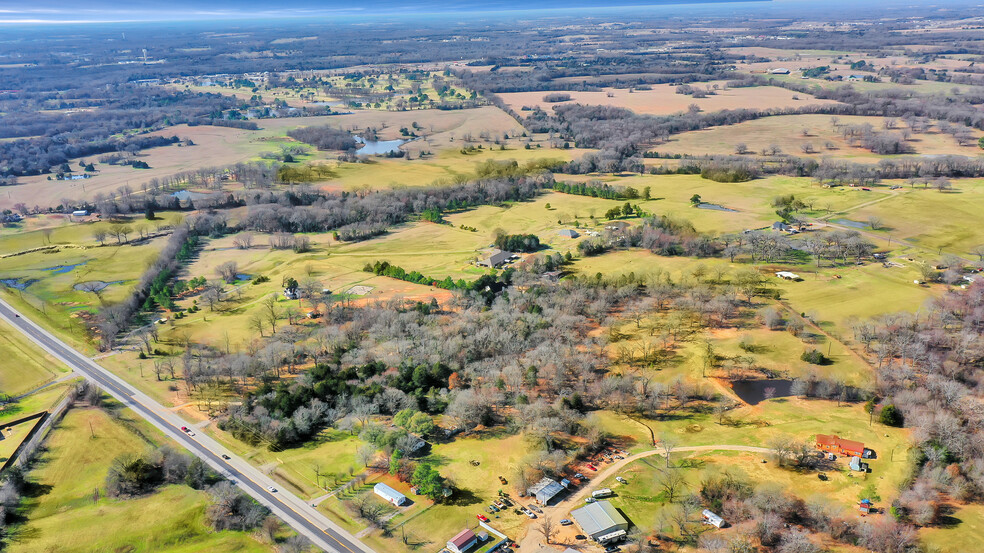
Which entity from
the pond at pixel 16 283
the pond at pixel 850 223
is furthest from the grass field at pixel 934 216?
the pond at pixel 16 283

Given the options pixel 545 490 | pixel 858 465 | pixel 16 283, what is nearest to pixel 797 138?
pixel 858 465

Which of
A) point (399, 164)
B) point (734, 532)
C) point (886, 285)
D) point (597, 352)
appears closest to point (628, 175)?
point (399, 164)

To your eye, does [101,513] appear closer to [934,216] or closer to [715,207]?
[715,207]

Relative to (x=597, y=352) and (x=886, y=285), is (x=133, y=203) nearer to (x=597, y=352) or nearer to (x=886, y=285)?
(x=597, y=352)

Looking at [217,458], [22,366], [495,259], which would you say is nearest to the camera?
[217,458]

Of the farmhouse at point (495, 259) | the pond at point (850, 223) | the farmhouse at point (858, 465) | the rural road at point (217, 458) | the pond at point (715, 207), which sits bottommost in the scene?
the rural road at point (217, 458)

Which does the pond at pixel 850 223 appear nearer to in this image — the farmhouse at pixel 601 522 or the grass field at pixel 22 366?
the farmhouse at pixel 601 522
